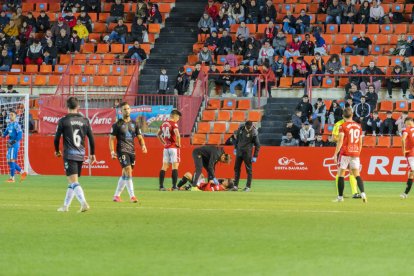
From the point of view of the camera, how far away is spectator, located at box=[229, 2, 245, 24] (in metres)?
46.5

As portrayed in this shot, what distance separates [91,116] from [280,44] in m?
8.89

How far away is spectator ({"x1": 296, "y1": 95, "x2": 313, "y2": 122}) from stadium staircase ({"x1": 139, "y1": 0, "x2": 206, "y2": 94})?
6.20 meters

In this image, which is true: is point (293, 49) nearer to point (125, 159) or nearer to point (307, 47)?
point (307, 47)

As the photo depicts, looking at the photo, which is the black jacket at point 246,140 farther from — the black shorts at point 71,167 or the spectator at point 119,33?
the spectator at point 119,33

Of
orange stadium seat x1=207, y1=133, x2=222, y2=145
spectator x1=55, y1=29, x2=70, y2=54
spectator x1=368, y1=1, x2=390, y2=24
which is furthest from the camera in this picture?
spectator x1=55, y1=29, x2=70, y2=54

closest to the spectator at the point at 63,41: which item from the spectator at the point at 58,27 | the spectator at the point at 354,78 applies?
the spectator at the point at 58,27

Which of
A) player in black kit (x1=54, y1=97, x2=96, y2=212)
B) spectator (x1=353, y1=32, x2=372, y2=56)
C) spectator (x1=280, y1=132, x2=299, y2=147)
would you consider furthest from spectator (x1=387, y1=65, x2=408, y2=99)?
player in black kit (x1=54, y1=97, x2=96, y2=212)

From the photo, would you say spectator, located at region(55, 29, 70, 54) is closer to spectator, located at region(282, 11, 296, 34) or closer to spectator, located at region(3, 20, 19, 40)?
spectator, located at region(3, 20, 19, 40)

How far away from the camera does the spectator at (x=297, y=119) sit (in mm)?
38531

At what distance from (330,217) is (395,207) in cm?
364

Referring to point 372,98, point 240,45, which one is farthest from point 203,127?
point 372,98

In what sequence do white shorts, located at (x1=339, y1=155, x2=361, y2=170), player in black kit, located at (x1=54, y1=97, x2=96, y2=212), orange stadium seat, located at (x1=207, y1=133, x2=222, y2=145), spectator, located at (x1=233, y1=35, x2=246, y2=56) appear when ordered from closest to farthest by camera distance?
player in black kit, located at (x1=54, y1=97, x2=96, y2=212)
white shorts, located at (x1=339, y1=155, x2=361, y2=170)
orange stadium seat, located at (x1=207, y1=133, x2=222, y2=145)
spectator, located at (x1=233, y1=35, x2=246, y2=56)

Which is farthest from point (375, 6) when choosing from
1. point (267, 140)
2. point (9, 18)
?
point (9, 18)

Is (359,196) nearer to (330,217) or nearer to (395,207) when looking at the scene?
(395,207)
